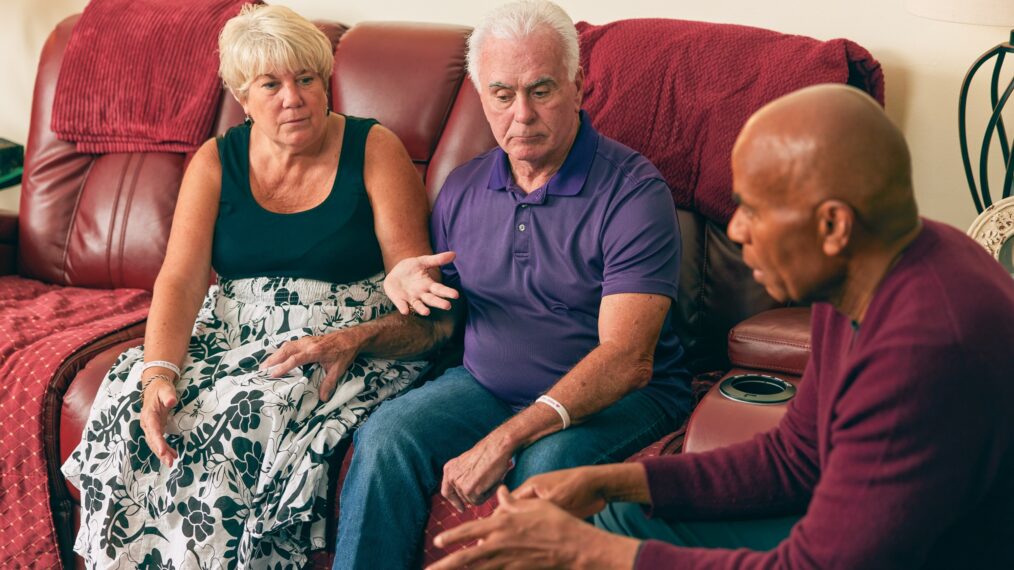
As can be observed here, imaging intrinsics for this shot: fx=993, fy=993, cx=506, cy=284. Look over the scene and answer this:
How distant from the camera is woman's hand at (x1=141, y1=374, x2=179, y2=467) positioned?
1.73 metres

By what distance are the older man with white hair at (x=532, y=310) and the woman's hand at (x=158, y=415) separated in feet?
1.10

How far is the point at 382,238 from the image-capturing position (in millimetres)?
2002

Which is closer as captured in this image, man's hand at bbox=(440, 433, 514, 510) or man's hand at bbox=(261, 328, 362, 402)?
man's hand at bbox=(440, 433, 514, 510)

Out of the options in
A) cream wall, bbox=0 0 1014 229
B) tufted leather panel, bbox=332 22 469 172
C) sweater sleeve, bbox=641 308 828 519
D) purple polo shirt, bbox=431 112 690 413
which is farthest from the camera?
tufted leather panel, bbox=332 22 469 172

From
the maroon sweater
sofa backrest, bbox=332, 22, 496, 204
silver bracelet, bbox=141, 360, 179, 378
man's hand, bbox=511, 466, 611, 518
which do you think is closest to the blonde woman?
silver bracelet, bbox=141, 360, 179, 378

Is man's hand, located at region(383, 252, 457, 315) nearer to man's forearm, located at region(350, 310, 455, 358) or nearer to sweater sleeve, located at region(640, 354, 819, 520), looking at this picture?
man's forearm, located at region(350, 310, 455, 358)

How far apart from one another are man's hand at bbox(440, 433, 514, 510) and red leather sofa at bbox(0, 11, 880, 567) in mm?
50

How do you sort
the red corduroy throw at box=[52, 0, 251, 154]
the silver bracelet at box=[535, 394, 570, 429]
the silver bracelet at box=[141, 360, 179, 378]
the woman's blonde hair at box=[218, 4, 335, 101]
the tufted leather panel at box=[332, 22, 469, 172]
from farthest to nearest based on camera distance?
the red corduroy throw at box=[52, 0, 251, 154], the tufted leather panel at box=[332, 22, 469, 172], the woman's blonde hair at box=[218, 4, 335, 101], the silver bracelet at box=[141, 360, 179, 378], the silver bracelet at box=[535, 394, 570, 429]

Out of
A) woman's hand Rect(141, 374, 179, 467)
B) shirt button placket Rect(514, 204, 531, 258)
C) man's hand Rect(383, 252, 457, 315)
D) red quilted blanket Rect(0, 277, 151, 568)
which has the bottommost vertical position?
red quilted blanket Rect(0, 277, 151, 568)

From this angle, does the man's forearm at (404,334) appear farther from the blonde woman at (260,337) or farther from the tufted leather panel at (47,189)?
the tufted leather panel at (47,189)

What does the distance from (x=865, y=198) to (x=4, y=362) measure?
1.79 metres

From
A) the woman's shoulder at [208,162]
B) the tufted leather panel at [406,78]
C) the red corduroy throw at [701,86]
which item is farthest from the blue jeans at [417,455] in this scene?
the tufted leather panel at [406,78]

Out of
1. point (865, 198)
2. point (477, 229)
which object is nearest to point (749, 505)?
point (865, 198)

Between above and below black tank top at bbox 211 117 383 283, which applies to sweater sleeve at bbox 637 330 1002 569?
above
